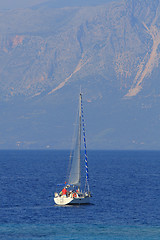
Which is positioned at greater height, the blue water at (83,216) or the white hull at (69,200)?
the white hull at (69,200)

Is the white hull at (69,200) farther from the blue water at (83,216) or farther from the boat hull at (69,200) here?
the blue water at (83,216)

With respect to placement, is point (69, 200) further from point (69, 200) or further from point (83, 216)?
point (83, 216)

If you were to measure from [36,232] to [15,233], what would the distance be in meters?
3.26

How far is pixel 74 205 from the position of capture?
126250mm

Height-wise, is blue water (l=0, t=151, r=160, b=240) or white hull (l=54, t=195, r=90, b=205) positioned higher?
white hull (l=54, t=195, r=90, b=205)

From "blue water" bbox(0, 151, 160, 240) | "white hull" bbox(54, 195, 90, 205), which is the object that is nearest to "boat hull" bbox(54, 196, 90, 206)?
"white hull" bbox(54, 195, 90, 205)

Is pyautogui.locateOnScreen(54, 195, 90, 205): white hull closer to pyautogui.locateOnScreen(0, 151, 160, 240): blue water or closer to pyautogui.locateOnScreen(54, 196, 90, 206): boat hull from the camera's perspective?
pyautogui.locateOnScreen(54, 196, 90, 206): boat hull

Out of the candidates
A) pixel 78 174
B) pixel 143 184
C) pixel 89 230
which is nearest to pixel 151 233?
pixel 89 230

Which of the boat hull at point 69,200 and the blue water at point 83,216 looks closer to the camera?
the blue water at point 83,216

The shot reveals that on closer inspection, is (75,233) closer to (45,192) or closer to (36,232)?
(36,232)

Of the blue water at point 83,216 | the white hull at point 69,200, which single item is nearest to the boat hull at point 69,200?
the white hull at point 69,200

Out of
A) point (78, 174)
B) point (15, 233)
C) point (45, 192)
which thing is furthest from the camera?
point (45, 192)

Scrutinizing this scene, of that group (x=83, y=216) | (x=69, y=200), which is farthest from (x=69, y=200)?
(x=83, y=216)

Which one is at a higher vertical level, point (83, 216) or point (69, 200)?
point (69, 200)
